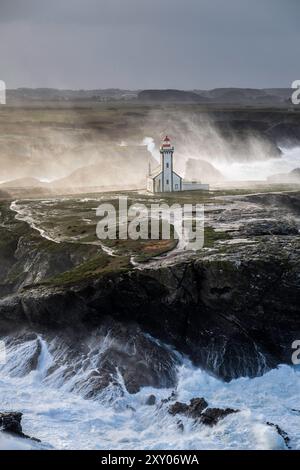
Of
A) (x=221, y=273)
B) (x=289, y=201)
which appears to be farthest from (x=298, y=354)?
(x=289, y=201)

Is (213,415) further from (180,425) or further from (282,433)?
(282,433)

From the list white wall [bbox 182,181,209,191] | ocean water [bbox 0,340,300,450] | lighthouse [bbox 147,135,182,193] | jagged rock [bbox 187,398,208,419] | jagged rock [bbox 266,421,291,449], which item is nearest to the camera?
jagged rock [bbox 266,421,291,449]

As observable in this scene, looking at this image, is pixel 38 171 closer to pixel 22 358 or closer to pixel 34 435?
pixel 22 358

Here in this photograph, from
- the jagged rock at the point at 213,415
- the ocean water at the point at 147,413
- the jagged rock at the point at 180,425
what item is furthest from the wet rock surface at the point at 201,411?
the jagged rock at the point at 180,425

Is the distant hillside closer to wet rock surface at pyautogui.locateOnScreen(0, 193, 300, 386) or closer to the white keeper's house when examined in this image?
the white keeper's house

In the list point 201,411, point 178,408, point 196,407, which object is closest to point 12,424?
point 178,408

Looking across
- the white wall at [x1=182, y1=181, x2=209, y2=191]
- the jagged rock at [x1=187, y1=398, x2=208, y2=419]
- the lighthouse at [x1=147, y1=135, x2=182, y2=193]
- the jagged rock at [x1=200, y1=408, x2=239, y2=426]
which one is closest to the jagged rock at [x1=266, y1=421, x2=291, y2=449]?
the jagged rock at [x1=200, y1=408, x2=239, y2=426]
